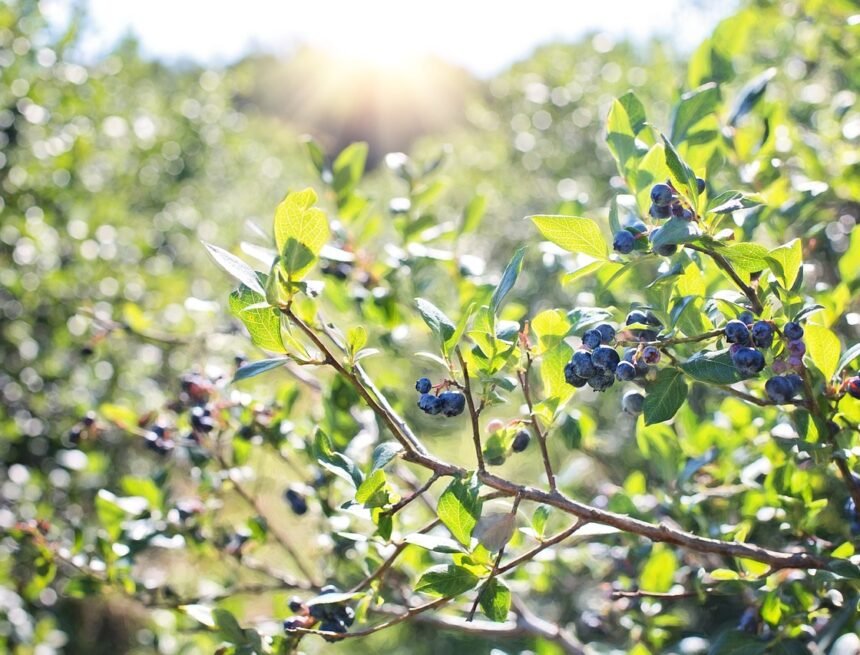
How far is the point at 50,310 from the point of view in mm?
2764

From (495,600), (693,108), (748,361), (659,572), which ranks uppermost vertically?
(693,108)

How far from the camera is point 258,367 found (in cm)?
91

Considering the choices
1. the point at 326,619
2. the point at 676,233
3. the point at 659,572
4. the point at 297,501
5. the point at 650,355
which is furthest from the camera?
the point at 297,501

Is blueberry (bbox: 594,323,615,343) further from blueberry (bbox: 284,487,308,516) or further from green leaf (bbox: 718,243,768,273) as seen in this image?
blueberry (bbox: 284,487,308,516)

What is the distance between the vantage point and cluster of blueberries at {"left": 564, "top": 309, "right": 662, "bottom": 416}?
86 cm

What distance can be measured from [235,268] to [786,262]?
555 millimetres

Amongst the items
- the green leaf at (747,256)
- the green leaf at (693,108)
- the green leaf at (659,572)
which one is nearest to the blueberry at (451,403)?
the green leaf at (747,256)

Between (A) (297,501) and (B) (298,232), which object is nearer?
(B) (298,232)

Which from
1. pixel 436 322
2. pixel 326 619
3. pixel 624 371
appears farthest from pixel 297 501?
pixel 624 371

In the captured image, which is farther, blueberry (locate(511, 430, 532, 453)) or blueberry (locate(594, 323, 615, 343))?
blueberry (locate(511, 430, 532, 453))

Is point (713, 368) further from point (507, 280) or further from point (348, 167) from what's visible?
point (348, 167)

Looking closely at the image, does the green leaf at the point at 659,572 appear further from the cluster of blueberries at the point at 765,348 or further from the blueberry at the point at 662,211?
the blueberry at the point at 662,211

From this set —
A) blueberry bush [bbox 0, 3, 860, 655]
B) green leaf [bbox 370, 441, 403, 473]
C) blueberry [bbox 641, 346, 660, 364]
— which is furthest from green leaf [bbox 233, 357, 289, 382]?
blueberry [bbox 641, 346, 660, 364]

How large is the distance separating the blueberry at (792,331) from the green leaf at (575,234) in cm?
19
